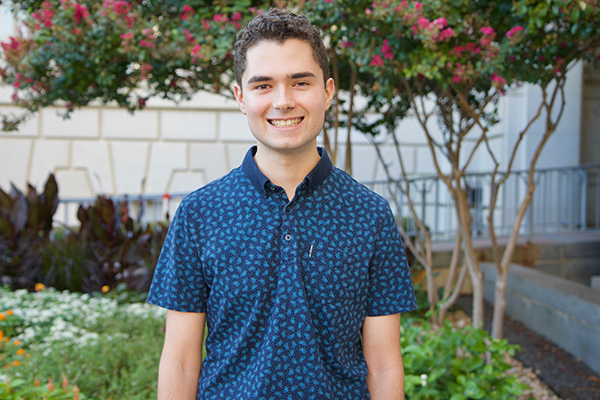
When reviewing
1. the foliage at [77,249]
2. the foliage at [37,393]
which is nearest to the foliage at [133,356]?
the foliage at [37,393]

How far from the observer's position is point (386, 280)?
1410 mm

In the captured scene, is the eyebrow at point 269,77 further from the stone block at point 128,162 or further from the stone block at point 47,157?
the stone block at point 47,157

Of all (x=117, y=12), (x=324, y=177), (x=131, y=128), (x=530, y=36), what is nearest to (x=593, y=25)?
(x=530, y=36)

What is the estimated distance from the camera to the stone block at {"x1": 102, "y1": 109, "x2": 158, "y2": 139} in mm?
9984

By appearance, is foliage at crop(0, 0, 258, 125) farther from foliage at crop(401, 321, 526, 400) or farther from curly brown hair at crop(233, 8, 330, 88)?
foliage at crop(401, 321, 526, 400)

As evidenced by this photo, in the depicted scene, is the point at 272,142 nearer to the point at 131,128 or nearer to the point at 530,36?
the point at 530,36

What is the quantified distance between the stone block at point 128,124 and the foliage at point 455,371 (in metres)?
8.62

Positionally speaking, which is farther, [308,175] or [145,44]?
[145,44]

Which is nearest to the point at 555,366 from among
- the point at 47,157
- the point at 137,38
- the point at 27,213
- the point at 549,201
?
the point at 137,38

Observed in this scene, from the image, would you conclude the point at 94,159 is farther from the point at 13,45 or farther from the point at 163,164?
the point at 13,45

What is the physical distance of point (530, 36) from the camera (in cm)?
311

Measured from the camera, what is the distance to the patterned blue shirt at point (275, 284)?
50.0 inches

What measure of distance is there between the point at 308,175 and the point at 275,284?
1.07 ft

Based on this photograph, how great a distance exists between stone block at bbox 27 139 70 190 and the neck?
32.5 ft
